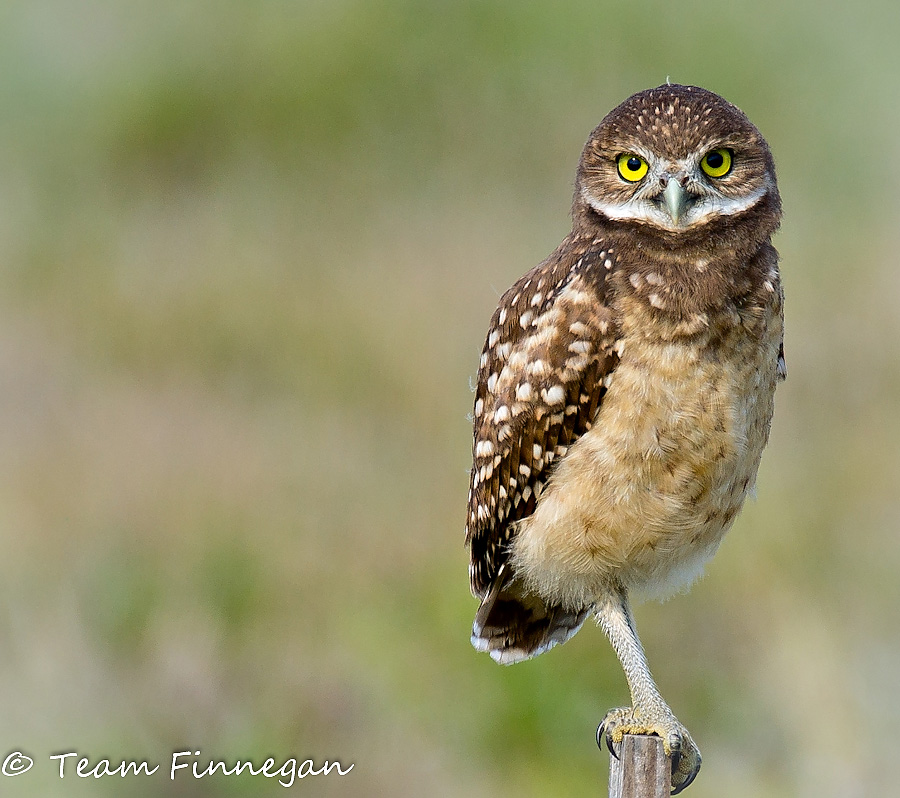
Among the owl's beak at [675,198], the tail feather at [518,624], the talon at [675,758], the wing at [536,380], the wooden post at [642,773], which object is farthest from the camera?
the tail feather at [518,624]

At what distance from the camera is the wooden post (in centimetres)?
314

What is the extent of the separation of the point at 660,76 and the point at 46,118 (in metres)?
5.30

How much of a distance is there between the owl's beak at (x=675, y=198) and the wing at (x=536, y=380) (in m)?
0.22

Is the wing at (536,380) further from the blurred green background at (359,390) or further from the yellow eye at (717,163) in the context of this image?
the blurred green background at (359,390)

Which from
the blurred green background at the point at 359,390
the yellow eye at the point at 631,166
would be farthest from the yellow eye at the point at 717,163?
the blurred green background at the point at 359,390

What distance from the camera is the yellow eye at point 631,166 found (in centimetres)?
350

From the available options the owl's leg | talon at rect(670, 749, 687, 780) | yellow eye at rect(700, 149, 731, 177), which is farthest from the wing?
talon at rect(670, 749, 687, 780)

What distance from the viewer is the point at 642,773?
3.16 m

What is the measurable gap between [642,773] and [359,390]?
5523 mm

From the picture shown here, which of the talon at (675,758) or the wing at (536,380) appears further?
the talon at (675,758)

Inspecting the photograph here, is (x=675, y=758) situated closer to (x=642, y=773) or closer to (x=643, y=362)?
(x=642, y=773)

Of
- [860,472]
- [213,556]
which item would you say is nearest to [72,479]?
[213,556]

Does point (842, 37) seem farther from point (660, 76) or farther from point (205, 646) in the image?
point (205, 646)

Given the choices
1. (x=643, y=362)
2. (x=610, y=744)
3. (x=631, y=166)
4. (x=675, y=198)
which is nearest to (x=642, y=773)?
(x=610, y=744)
